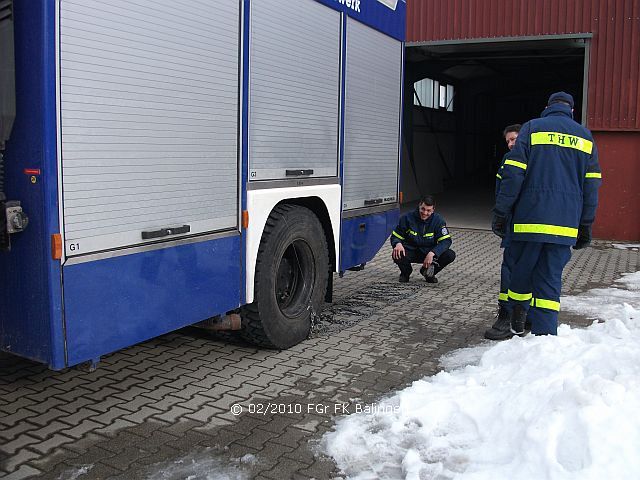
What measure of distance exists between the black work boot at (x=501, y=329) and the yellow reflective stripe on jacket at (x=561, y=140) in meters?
1.41

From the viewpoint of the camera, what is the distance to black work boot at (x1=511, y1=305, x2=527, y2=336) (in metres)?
5.54

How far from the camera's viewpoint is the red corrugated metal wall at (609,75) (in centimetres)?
1177

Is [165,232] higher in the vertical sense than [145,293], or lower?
higher

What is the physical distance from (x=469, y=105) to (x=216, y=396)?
73.7ft

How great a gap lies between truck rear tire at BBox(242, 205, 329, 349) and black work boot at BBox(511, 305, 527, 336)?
1510 mm

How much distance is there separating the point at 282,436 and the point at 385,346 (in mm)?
1893

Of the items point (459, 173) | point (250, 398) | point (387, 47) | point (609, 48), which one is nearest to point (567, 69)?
point (459, 173)

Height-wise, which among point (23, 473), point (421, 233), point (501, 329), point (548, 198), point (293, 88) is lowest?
point (23, 473)

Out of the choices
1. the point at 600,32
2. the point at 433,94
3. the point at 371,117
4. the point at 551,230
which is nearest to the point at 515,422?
the point at 551,230

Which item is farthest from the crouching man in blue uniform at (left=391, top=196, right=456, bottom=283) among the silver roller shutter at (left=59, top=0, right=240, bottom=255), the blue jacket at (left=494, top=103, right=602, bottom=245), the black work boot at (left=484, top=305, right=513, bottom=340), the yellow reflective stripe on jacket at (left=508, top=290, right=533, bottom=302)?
the silver roller shutter at (left=59, top=0, right=240, bottom=255)

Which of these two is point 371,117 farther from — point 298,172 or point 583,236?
point 583,236

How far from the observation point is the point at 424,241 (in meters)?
7.98

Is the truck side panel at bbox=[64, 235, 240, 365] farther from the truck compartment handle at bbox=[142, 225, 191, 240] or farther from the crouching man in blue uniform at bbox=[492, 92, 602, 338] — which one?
the crouching man in blue uniform at bbox=[492, 92, 602, 338]

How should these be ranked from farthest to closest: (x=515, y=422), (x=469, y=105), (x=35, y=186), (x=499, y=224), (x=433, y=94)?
(x=469, y=105) → (x=433, y=94) → (x=499, y=224) → (x=515, y=422) → (x=35, y=186)
